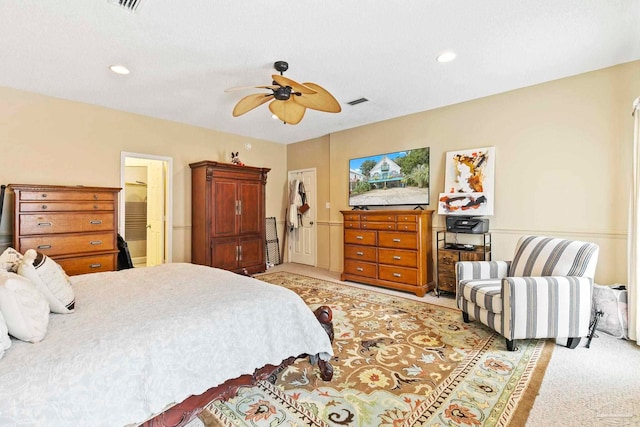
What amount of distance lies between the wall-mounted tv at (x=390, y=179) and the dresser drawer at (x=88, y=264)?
11.7 feet

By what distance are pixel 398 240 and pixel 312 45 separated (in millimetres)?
2726

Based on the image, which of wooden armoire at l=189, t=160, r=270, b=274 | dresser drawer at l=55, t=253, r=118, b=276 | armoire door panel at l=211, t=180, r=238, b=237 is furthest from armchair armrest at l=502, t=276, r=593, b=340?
dresser drawer at l=55, t=253, r=118, b=276

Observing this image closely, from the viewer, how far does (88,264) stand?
141 inches

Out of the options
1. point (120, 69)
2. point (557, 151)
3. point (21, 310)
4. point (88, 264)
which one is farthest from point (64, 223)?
point (557, 151)

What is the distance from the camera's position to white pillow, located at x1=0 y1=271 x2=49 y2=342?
1256 millimetres

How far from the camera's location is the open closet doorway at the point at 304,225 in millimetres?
6148

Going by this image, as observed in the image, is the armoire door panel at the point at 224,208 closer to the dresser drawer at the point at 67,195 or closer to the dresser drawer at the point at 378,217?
the dresser drawer at the point at 67,195

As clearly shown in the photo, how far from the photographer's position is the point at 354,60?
2.91m

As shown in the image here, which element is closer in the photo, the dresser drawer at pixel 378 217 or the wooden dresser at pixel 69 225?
the wooden dresser at pixel 69 225

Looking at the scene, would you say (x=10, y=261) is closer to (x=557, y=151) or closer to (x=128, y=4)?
(x=128, y=4)

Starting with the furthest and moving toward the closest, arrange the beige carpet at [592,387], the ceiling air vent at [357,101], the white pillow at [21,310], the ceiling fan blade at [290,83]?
the ceiling air vent at [357,101], the ceiling fan blade at [290,83], the beige carpet at [592,387], the white pillow at [21,310]

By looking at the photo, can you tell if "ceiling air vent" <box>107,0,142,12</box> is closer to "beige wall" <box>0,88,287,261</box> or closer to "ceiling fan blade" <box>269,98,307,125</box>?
"ceiling fan blade" <box>269,98,307,125</box>

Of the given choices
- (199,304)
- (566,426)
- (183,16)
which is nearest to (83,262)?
(199,304)

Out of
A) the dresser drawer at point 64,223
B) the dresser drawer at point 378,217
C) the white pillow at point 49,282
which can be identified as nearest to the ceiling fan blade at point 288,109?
the dresser drawer at point 378,217
